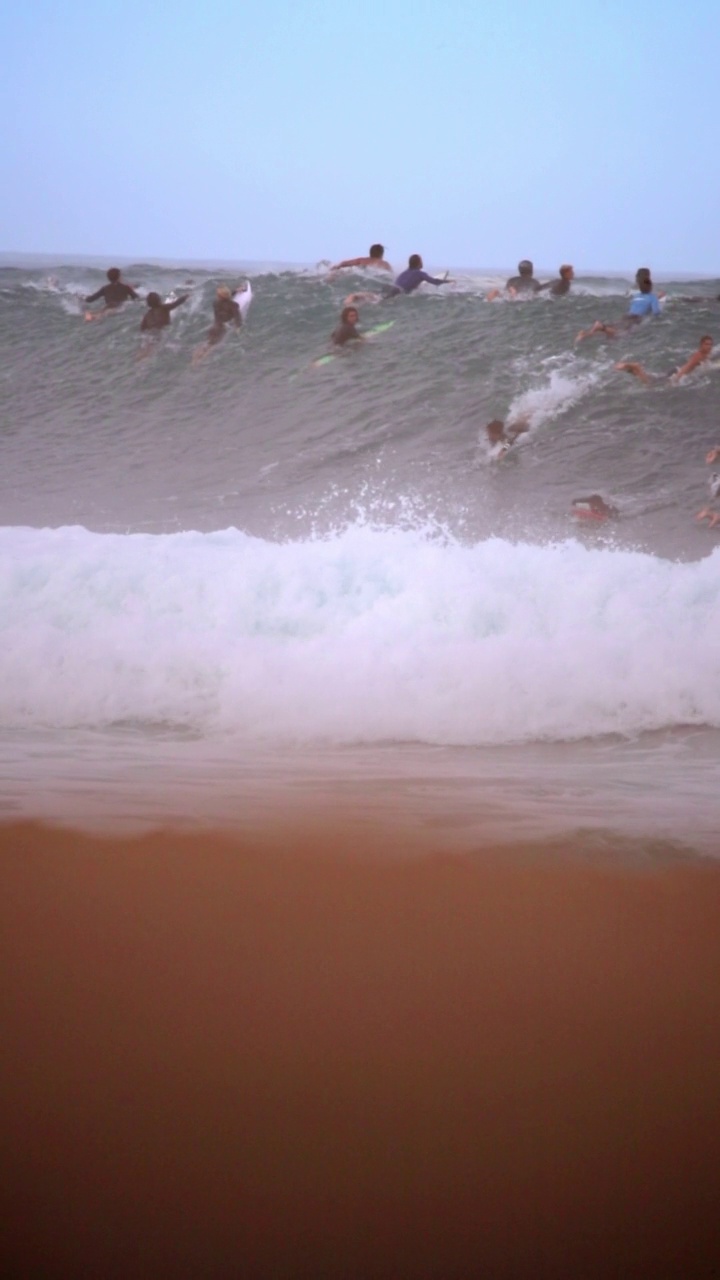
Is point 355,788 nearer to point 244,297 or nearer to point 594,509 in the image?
point 594,509

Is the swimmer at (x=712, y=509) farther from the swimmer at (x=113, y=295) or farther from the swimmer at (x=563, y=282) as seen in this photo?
the swimmer at (x=113, y=295)

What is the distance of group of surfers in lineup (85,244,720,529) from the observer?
10.2ft

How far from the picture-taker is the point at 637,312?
10.4ft

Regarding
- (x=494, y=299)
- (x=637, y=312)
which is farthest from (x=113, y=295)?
(x=637, y=312)

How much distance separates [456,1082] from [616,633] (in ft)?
5.66

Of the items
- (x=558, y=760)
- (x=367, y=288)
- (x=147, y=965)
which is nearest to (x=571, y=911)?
(x=147, y=965)

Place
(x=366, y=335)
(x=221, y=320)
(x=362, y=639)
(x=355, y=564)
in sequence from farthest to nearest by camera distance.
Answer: (x=221, y=320)
(x=366, y=335)
(x=355, y=564)
(x=362, y=639)

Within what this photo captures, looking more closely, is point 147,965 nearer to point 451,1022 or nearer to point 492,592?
point 451,1022

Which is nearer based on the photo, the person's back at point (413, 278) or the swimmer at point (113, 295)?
the person's back at point (413, 278)

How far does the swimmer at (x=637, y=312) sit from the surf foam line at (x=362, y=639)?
763 millimetres

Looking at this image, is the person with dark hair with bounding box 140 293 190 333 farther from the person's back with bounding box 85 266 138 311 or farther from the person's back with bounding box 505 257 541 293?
the person's back with bounding box 505 257 541 293

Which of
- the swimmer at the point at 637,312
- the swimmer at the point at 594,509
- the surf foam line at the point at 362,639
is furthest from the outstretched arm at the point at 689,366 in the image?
the surf foam line at the point at 362,639

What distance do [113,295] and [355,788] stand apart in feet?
7.46

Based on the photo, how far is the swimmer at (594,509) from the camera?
3.09 metres
